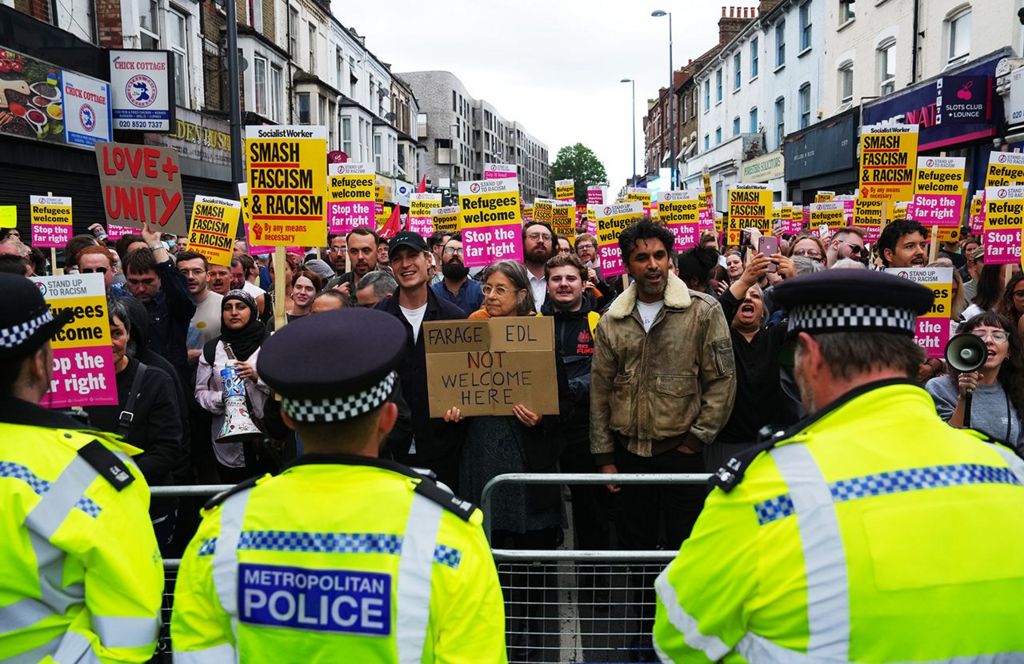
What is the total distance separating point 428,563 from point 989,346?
3.56m

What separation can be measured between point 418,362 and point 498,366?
599 mm

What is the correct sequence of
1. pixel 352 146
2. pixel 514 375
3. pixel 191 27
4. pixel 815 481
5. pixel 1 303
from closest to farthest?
pixel 815 481 < pixel 1 303 < pixel 514 375 < pixel 191 27 < pixel 352 146

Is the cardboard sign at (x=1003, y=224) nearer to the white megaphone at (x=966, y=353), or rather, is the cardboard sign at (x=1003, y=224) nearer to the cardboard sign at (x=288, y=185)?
the white megaphone at (x=966, y=353)

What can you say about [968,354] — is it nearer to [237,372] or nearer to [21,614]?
[21,614]

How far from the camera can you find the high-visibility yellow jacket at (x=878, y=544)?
1583mm

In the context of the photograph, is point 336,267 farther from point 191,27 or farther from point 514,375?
point 191,27

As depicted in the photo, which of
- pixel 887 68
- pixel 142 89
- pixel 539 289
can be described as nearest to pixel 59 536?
pixel 539 289

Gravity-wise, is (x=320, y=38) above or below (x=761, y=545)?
above

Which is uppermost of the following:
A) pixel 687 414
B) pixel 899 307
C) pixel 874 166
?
pixel 874 166

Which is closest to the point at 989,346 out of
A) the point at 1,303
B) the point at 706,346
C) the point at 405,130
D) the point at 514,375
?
the point at 706,346

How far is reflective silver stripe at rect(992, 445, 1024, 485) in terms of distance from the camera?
5.94 ft

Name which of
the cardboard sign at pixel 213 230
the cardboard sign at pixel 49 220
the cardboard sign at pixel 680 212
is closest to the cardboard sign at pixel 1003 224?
the cardboard sign at pixel 680 212

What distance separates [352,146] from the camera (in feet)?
131

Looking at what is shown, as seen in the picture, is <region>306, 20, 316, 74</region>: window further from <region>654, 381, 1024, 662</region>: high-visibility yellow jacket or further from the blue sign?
<region>654, 381, 1024, 662</region>: high-visibility yellow jacket
